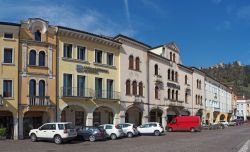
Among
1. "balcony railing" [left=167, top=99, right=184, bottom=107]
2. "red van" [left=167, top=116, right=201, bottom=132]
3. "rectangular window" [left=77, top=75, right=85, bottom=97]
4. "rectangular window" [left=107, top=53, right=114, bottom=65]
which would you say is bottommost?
"red van" [left=167, top=116, right=201, bottom=132]

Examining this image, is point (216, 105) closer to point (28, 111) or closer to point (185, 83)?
point (185, 83)

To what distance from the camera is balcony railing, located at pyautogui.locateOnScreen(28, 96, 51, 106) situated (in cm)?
3600

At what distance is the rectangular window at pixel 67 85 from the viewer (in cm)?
3894

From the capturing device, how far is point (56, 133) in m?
30.9

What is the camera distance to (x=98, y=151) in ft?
79.2

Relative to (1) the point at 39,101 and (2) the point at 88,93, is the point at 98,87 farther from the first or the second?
(1) the point at 39,101

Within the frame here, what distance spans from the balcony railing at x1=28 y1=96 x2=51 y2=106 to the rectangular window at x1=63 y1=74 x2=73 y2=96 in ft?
7.43

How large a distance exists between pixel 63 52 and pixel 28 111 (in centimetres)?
708

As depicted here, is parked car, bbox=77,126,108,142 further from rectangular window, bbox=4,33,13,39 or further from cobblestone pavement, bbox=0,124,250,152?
rectangular window, bbox=4,33,13,39

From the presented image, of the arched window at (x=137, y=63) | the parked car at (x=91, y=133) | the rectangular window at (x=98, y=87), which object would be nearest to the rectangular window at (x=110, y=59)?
the rectangular window at (x=98, y=87)

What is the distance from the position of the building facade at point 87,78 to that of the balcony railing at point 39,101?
162cm

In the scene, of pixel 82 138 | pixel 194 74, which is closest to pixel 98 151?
pixel 82 138

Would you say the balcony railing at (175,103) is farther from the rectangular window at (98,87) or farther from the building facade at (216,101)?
the rectangular window at (98,87)

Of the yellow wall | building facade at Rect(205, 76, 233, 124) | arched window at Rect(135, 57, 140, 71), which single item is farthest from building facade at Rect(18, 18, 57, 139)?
building facade at Rect(205, 76, 233, 124)
